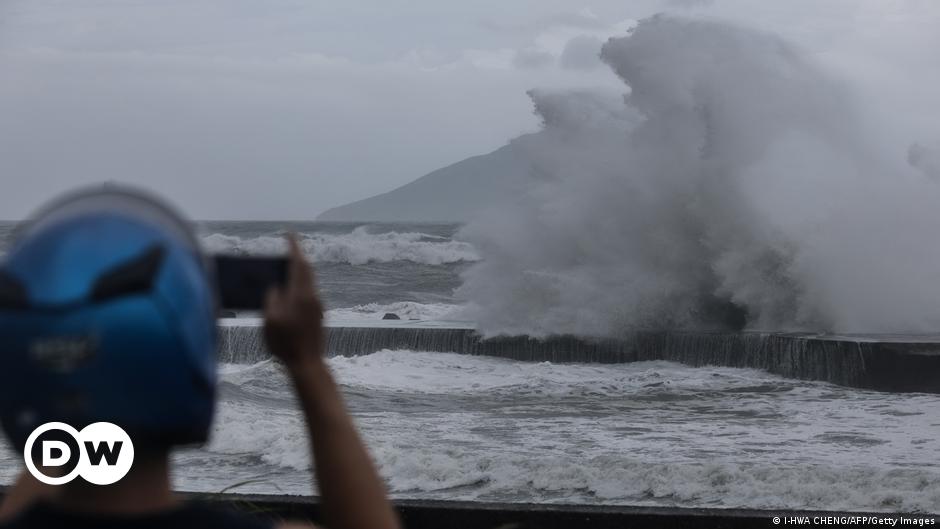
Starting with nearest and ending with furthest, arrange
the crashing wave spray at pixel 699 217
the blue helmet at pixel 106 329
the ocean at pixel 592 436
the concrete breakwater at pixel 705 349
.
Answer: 1. the blue helmet at pixel 106 329
2. the ocean at pixel 592 436
3. the concrete breakwater at pixel 705 349
4. the crashing wave spray at pixel 699 217

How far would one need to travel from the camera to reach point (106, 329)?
2.92 feet

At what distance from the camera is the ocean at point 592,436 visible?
347 inches

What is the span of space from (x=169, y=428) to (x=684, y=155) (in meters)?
21.7

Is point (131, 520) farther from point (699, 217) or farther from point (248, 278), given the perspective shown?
point (699, 217)

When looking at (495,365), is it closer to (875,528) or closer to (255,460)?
(255,460)

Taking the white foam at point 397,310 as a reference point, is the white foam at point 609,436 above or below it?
below

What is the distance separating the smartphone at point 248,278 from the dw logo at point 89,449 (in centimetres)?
17

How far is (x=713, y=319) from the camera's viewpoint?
830 inches

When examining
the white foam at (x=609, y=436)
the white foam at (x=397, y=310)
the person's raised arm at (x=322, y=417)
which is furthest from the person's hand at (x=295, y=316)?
the white foam at (x=397, y=310)

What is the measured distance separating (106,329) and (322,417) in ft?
0.86

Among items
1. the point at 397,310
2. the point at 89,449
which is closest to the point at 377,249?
the point at 397,310

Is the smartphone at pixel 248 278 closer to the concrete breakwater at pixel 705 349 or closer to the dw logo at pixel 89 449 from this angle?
the dw logo at pixel 89 449

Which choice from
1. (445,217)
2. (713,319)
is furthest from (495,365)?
(445,217)

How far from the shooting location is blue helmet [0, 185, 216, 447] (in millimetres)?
893
